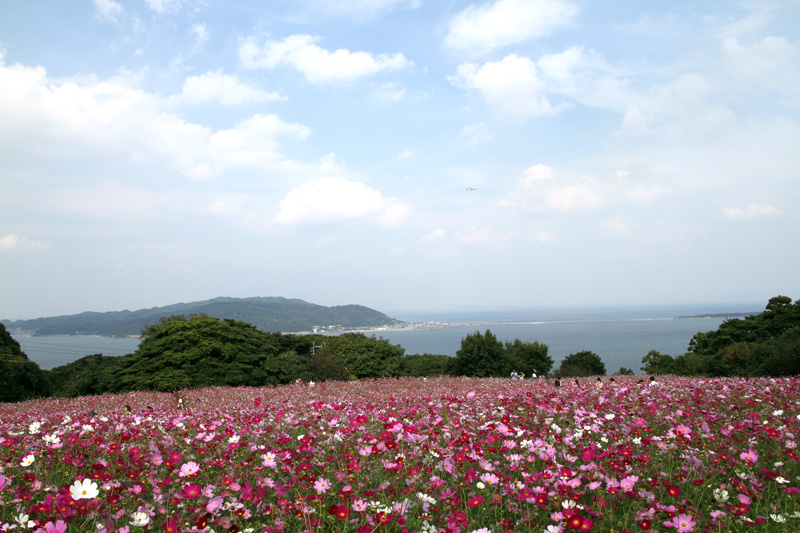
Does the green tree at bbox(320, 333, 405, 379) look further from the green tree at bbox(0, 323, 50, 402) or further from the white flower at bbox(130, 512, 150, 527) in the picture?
the white flower at bbox(130, 512, 150, 527)

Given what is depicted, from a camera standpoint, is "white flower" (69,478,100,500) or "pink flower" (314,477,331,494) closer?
"white flower" (69,478,100,500)

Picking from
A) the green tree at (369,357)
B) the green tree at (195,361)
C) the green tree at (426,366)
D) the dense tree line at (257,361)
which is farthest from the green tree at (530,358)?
the green tree at (195,361)

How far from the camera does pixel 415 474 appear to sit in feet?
11.7

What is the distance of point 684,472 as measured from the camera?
435 centimetres

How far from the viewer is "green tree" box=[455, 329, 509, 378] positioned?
46.1m

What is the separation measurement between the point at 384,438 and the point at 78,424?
12.9 ft

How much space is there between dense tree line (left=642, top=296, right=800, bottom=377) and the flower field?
18981 mm

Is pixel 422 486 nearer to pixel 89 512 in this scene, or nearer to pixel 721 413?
pixel 89 512

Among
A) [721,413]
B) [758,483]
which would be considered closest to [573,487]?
[758,483]

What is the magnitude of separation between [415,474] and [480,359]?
1739 inches

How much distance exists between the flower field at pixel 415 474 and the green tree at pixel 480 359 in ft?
132

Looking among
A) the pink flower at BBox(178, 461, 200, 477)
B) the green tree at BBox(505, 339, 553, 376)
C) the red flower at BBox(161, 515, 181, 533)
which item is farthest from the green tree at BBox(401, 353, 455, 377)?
the red flower at BBox(161, 515, 181, 533)

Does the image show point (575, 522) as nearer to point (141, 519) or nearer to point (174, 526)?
point (174, 526)

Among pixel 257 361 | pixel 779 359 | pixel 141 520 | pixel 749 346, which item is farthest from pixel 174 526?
pixel 749 346
